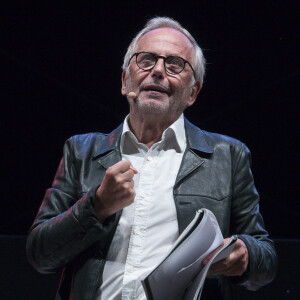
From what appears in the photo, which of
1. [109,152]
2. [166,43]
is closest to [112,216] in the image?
[109,152]

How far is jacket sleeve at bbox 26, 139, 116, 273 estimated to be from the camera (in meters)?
1.03

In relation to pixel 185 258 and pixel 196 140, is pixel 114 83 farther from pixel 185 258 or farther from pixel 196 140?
pixel 185 258

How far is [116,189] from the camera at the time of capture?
99 centimetres

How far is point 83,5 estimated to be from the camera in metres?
1.99

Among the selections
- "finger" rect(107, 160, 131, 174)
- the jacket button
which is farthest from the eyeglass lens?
the jacket button

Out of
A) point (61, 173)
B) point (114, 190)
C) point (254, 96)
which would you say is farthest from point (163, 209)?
point (254, 96)

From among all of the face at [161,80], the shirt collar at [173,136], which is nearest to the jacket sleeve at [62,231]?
the shirt collar at [173,136]

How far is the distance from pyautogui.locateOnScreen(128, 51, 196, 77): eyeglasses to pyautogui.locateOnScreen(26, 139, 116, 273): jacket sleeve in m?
0.45

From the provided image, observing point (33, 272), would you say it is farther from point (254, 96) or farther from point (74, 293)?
point (254, 96)

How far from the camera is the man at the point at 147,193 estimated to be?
104cm

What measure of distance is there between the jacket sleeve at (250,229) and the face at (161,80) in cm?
25

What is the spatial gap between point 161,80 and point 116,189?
43 cm

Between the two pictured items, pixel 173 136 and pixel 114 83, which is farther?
pixel 114 83

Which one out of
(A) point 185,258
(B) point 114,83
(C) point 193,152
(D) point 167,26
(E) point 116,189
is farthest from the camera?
(B) point 114,83
